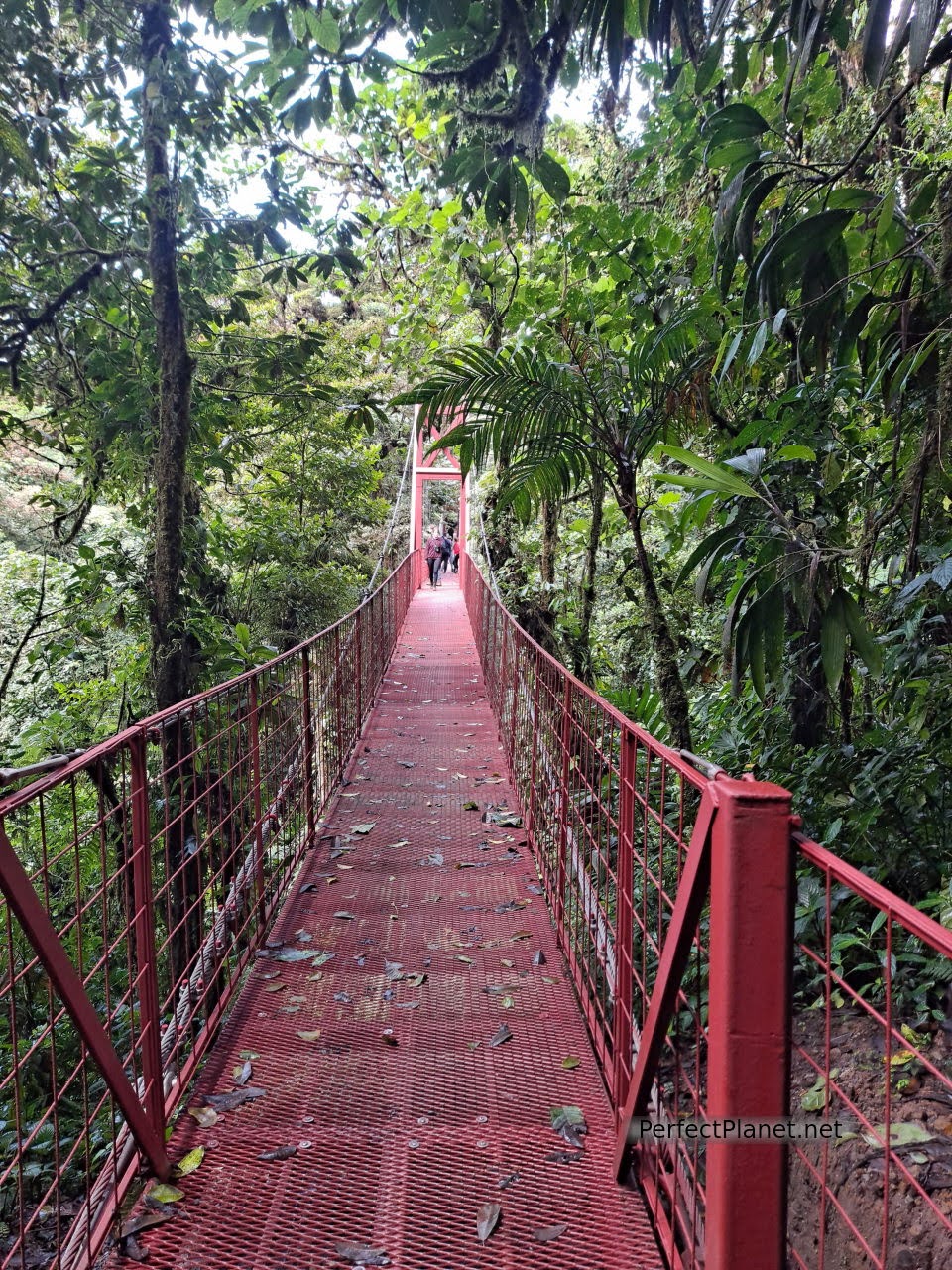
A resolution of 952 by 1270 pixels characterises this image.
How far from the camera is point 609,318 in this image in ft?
14.2

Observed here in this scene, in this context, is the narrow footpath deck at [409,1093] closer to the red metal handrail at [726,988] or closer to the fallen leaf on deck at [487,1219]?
the fallen leaf on deck at [487,1219]

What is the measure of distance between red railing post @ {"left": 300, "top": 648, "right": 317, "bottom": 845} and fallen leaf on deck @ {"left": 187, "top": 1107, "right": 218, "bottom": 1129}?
1.73 m

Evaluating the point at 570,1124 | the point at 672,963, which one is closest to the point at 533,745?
the point at 570,1124

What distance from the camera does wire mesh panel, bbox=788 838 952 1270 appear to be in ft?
5.75

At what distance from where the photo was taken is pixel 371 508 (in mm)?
9508

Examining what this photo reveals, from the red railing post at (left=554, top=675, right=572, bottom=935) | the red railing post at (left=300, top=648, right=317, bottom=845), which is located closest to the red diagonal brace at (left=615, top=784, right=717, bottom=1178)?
the red railing post at (left=554, top=675, right=572, bottom=935)

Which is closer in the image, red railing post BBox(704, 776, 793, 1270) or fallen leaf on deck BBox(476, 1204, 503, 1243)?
red railing post BBox(704, 776, 793, 1270)

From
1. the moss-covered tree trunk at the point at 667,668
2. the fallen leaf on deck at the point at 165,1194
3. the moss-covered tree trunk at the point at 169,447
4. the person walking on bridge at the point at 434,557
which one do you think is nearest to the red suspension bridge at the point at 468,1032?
the fallen leaf on deck at the point at 165,1194

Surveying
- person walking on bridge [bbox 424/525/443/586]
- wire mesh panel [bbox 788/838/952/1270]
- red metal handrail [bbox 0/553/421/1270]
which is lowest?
wire mesh panel [bbox 788/838/952/1270]

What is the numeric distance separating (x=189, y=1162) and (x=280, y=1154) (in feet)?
0.63

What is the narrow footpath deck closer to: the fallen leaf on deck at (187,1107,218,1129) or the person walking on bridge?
the fallen leaf on deck at (187,1107,218,1129)

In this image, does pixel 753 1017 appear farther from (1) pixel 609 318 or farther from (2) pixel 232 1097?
(1) pixel 609 318

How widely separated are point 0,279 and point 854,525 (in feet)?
14.8

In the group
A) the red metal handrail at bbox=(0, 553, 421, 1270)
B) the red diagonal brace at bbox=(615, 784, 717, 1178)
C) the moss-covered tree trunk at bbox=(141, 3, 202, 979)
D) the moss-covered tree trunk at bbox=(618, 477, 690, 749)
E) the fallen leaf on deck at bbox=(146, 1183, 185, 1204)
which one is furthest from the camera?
the moss-covered tree trunk at bbox=(141, 3, 202, 979)
